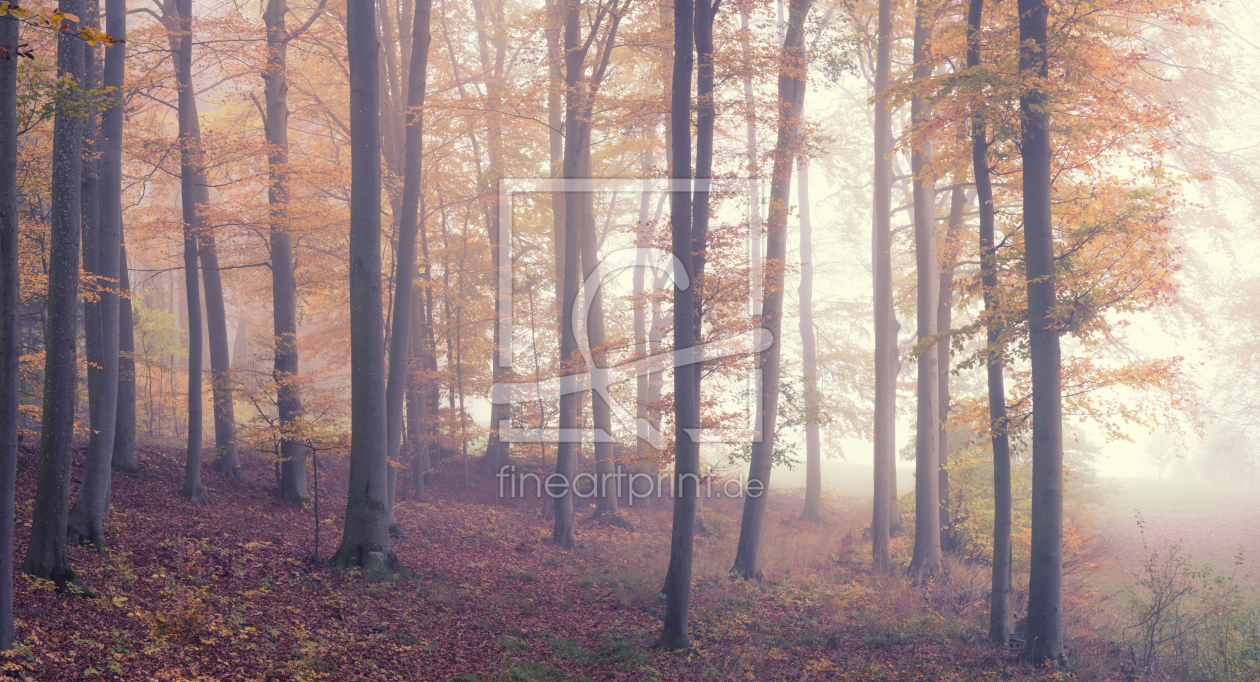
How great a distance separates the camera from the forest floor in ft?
20.2

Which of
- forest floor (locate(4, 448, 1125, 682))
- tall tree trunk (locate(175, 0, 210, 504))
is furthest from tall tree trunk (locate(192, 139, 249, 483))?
tall tree trunk (locate(175, 0, 210, 504))

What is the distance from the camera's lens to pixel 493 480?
2131 centimetres

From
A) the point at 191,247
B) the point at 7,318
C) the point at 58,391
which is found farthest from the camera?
the point at 191,247

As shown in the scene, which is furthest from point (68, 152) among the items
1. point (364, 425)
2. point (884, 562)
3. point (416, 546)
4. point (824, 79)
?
point (884, 562)

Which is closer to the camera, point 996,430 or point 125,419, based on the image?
point 996,430

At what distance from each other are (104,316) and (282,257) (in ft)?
16.1

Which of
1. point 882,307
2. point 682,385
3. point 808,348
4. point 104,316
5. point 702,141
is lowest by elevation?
point 682,385

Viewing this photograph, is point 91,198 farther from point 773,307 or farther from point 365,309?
point 773,307

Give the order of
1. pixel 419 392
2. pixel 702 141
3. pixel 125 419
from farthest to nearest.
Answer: pixel 419 392, pixel 125 419, pixel 702 141

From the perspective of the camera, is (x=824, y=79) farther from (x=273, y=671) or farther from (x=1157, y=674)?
(x=273, y=671)

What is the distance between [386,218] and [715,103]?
1137 cm

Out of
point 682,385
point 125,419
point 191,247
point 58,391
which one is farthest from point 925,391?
point 125,419

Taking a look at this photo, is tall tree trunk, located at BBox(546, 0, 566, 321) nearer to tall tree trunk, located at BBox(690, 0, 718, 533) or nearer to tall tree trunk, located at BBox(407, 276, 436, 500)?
tall tree trunk, located at BBox(407, 276, 436, 500)

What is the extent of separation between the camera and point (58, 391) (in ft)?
20.6
